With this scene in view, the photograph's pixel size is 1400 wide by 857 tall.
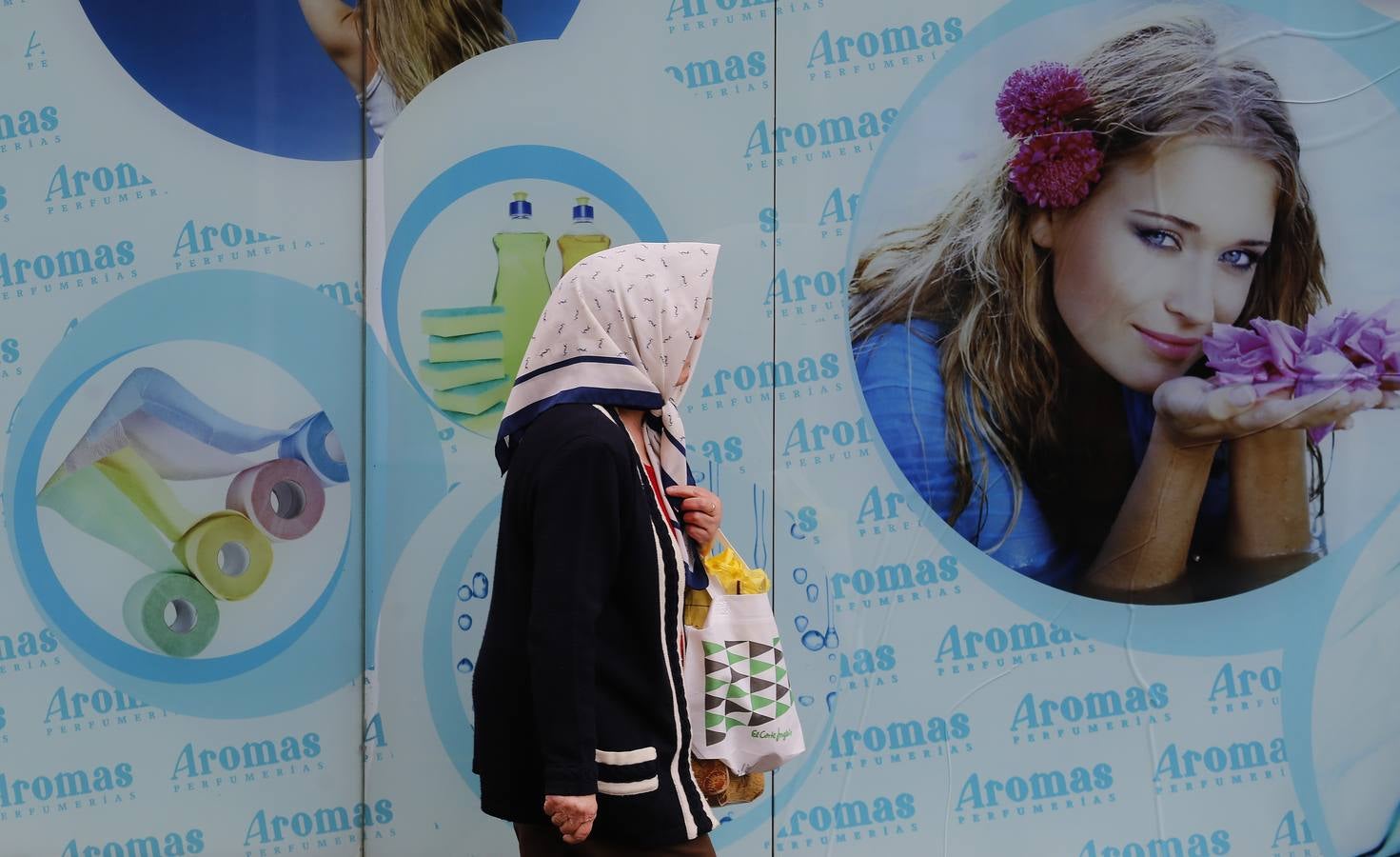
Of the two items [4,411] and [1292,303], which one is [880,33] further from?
[4,411]

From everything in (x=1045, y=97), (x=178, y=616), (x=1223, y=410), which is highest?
(x=1045, y=97)

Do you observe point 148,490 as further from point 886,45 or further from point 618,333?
point 886,45

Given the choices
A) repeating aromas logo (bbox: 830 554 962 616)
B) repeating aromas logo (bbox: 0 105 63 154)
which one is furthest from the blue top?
repeating aromas logo (bbox: 0 105 63 154)

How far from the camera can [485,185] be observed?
3.46 m

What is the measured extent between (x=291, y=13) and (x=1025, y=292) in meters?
2.26

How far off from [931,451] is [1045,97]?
1.05 meters

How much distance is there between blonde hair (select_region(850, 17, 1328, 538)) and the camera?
338 centimetres

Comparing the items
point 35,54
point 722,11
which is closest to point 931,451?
point 722,11

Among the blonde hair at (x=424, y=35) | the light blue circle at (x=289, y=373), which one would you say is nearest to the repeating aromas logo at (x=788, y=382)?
the light blue circle at (x=289, y=373)

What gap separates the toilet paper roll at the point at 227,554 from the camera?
3506 mm

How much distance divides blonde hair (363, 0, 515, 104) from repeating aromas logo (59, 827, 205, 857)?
7.36 feet

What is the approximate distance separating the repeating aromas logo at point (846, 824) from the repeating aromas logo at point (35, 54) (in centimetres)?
308

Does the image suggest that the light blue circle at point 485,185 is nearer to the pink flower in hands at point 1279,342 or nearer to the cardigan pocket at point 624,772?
the cardigan pocket at point 624,772

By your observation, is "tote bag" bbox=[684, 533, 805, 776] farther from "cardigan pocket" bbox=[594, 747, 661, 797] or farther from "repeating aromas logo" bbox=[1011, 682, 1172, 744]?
"repeating aromas logo" bbox=[1011, 682, 1172, 744]
